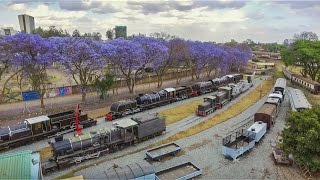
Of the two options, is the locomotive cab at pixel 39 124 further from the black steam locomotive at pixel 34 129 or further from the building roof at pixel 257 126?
the building roof at pixel 257 126

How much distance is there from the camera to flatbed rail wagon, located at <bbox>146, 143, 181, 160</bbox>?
2494 cm

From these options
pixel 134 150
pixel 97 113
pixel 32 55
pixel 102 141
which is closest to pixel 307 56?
pixel 97 113

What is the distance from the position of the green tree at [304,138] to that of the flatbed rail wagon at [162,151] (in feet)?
31.0

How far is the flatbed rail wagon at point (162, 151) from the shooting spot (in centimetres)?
2494

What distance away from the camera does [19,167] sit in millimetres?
18156

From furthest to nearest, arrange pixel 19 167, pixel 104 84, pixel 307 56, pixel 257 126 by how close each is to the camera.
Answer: pixel 307 56
pixel 104 84
pixel 257 126
pixel 19 167

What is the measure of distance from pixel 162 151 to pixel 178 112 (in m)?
14.0

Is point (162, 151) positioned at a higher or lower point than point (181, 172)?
higher

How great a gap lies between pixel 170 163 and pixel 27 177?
1165 centimetres

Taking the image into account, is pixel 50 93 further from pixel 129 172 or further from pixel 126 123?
pixel 129 172

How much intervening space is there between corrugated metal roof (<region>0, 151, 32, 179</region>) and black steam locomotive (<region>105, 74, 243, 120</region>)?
17.0 meters

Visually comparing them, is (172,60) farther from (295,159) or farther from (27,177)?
(27,177)

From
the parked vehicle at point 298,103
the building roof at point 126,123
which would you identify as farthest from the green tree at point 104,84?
the parked vehicle at point 298,103

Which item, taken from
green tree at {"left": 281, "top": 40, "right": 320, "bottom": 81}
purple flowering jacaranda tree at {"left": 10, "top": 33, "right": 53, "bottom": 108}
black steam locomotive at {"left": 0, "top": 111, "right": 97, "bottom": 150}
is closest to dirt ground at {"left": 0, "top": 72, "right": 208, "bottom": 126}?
purple flowering jacaranda tree at {"left": 10, "top": 33, "right": 53, "bottom": 108}
